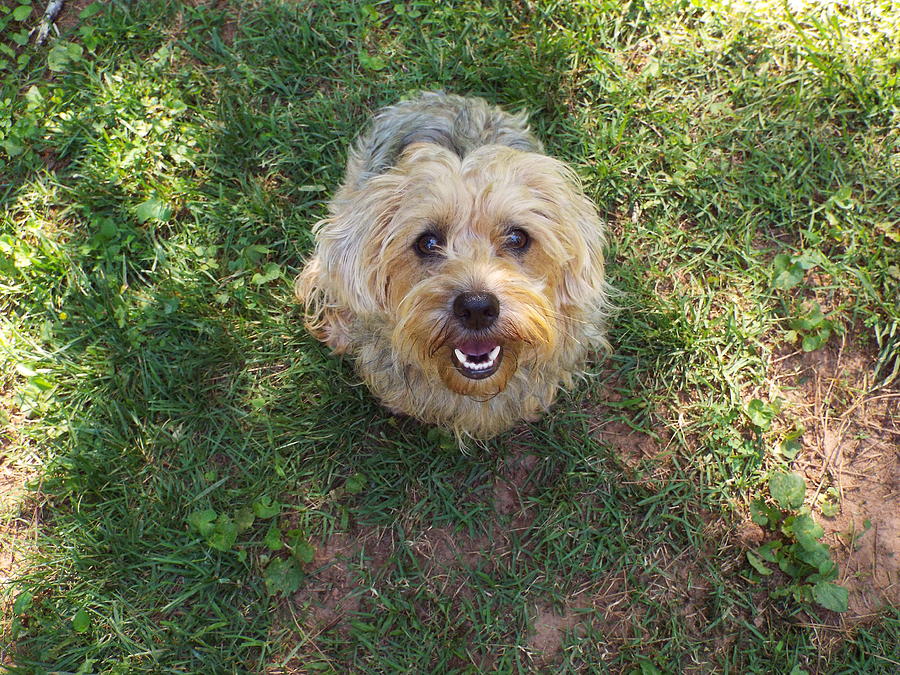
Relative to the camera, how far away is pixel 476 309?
279 cm

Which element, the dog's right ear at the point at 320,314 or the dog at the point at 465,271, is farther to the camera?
the dog's right ear at the point at 320,314

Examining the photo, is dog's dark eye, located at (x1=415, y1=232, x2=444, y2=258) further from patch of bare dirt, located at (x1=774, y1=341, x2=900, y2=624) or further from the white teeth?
patch of bare dirt, located at (x1=774, y1=341, x2=900, y2=624)

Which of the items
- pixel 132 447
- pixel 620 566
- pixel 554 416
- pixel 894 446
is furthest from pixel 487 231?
pixel 894 446

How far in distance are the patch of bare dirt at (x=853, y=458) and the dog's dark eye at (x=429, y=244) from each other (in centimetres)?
237

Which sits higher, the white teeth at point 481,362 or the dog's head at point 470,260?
the dog's head at point 470,260

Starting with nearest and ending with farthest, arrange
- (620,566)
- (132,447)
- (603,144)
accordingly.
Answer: (620,566), (132,447), (603,144)

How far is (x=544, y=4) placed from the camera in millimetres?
4918

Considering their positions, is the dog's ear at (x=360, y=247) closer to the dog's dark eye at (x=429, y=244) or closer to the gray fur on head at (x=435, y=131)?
the dog's dark eye at (x=429, y=244)

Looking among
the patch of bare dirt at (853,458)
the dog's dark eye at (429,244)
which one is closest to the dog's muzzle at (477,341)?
the dog's dark eye at (429,244)

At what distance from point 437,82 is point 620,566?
131 inches

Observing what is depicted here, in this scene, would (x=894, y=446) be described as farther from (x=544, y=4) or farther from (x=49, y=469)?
(x=49, y=469)

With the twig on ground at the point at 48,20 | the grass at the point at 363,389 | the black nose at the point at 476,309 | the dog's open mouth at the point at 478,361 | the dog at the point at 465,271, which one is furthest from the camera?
the twig on ground at the point at 48,20

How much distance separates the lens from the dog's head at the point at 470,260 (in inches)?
113

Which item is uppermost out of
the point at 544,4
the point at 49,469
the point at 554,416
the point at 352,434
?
the point at 544,4
